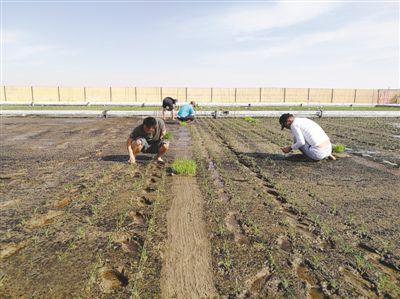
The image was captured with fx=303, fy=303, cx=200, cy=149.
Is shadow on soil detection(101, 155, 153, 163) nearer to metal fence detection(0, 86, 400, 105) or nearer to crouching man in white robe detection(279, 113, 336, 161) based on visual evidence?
crouching man in white robe detection(279, 113, 336, 161)

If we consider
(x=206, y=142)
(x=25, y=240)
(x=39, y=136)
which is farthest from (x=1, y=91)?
(x=25, y=240)

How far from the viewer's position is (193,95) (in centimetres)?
4572

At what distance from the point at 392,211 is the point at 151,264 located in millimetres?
3286

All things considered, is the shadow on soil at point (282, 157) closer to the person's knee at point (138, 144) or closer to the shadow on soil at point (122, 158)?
the shadow on soil at point (122, 158)

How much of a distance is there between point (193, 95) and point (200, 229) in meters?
43.2

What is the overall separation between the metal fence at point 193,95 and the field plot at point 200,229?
3855cm

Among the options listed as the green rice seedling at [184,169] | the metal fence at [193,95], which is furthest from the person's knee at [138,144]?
the metal fence at [193,95]

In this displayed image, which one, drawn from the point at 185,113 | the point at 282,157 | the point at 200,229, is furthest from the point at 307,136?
the point at 185,113

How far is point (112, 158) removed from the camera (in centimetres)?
702

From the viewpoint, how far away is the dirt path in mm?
2436

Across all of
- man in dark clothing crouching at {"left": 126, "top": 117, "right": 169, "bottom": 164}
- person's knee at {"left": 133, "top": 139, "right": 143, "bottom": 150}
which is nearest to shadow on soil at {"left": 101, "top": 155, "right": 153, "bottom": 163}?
man in dark clothing crouching at {"left": 126, "top": 117, "right": 169, "bottom": 164}

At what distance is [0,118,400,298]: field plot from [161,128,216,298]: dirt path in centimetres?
1

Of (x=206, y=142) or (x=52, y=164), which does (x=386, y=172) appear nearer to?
(x=206, y=142)

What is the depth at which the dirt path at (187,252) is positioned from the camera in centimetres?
244
